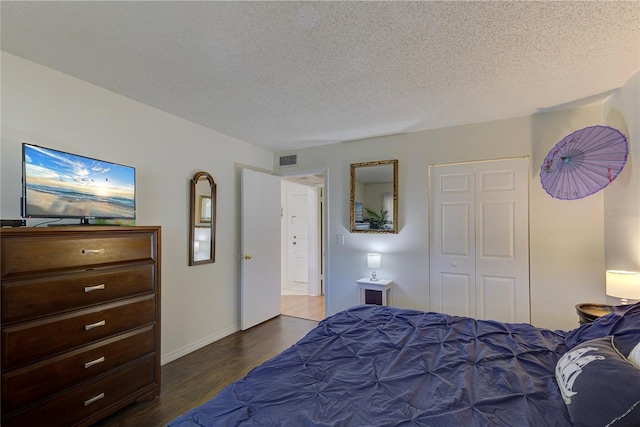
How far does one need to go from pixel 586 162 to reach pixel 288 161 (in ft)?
11.1

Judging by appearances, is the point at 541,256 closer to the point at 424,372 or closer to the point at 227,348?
the point at 424,372

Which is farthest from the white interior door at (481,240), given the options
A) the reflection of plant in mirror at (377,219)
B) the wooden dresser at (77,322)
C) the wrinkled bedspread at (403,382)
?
→ the wooden dresser at (77,322)

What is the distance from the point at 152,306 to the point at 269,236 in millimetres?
2061

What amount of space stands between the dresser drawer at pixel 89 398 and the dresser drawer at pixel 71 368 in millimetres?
50

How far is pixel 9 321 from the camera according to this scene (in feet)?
5.00

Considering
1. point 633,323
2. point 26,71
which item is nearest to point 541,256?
point 633,323

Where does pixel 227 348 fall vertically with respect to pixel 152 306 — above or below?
below

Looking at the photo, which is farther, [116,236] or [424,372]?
[116,236]

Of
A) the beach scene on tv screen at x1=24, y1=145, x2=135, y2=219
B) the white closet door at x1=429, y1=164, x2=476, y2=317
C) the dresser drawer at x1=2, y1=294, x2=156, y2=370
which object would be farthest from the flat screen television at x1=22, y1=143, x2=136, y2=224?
the white closet door at x1=429, y1=164, x2=476, y2=317

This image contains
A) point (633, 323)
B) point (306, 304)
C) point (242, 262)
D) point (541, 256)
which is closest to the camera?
point (633, 323)

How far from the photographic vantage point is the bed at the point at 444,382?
40.1 inches

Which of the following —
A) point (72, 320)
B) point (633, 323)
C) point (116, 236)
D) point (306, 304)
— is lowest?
point (306, 304)

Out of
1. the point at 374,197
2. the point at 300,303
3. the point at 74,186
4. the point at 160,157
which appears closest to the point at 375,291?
the point at 374,197

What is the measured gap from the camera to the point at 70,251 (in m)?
1.80
